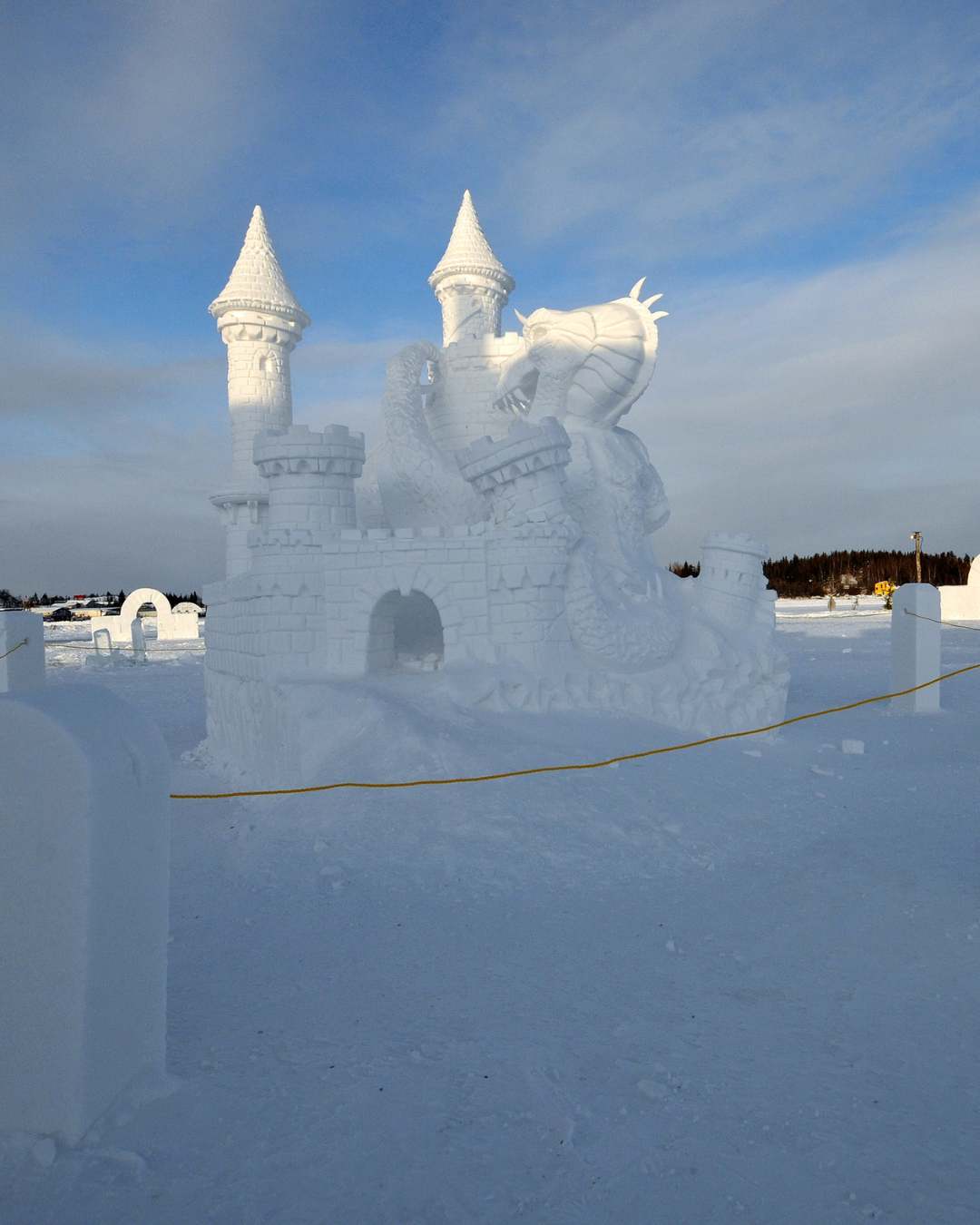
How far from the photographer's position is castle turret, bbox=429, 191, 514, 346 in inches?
524

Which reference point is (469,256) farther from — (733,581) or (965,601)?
(965,601)

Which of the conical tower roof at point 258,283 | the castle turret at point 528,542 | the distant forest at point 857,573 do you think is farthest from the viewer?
the distant forest at point 857,573

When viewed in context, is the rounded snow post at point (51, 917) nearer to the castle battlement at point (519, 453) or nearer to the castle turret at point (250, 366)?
the castle battlement at point (519, 453)

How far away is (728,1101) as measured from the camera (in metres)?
2.98

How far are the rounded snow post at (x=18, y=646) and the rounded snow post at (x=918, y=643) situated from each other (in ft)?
38.7

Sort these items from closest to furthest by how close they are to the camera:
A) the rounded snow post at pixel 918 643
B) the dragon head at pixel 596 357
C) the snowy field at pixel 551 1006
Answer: the snowy field at pixel 551 1006 → the dragon head at pixel 596 357 → the rounded snow post at pixel 918 643

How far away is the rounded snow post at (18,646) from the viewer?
10547mm

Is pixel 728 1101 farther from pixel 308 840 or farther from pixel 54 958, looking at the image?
pixel 308 840

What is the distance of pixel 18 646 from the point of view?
1066 cm

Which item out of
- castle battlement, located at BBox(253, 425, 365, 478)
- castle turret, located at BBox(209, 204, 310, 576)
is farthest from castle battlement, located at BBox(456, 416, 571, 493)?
castle turret, located at BBox(209, 204, 310, 576)

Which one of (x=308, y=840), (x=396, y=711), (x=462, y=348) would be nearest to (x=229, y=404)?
(x=462, y=348)

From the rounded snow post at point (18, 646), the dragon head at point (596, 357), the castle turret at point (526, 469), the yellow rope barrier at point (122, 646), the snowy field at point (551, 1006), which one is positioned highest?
the dragon head at point (596, 357)

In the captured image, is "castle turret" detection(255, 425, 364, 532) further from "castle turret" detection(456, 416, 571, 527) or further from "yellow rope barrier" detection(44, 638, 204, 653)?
"yellow rope barrier" detection(44, 638, 204, 653)

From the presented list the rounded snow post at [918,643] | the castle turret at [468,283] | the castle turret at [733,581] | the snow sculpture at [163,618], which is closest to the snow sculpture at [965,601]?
the rounded snow post at [918,643]
